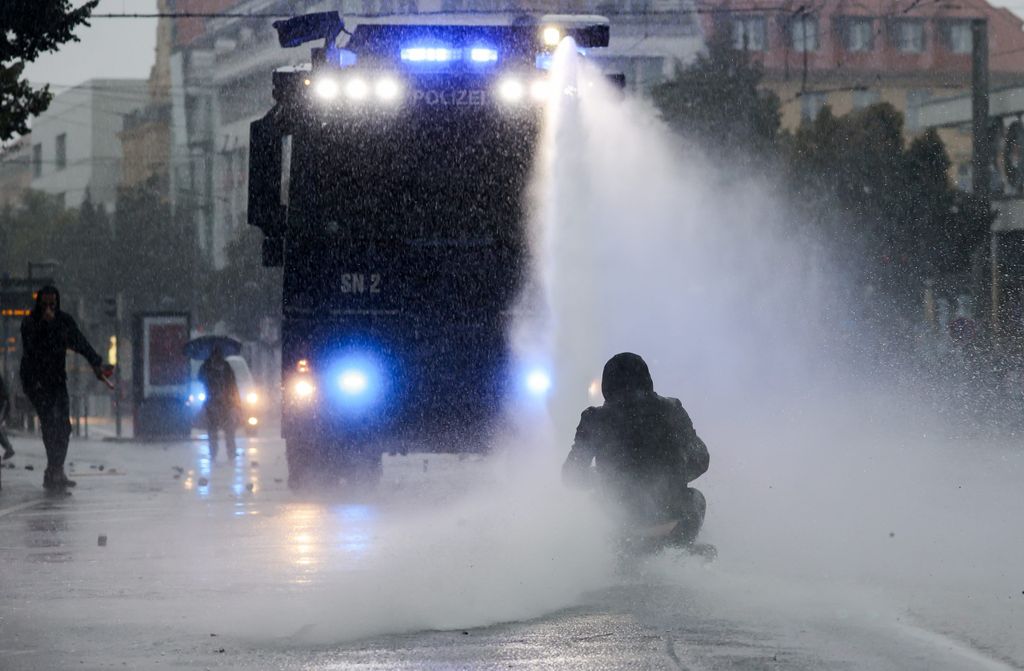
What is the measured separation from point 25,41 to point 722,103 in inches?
1325

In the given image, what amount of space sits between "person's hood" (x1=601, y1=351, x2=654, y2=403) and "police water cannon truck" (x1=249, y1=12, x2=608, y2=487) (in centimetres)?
708

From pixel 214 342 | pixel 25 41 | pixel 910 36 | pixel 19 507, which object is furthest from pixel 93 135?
pixel 19 507

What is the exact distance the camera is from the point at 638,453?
1029 cm

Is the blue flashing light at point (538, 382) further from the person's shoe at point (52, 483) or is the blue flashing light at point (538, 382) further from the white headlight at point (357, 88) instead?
the person's shoe at point (52, 483)

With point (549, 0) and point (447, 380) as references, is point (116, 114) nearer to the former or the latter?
point (549, 0)

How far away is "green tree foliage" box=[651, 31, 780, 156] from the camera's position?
52156 millimetres

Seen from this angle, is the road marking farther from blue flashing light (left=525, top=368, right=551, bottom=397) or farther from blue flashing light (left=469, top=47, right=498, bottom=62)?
blue flashing light (left=469, top=47, right=498, bottom=62)

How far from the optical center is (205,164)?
9900cm

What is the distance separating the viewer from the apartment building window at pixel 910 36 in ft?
337

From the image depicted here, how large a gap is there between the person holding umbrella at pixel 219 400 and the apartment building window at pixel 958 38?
7963 centimetres

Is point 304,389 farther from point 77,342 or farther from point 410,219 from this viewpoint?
point 77,342

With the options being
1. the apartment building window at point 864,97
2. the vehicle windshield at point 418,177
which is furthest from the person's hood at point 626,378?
the apartment building window at point 864,97

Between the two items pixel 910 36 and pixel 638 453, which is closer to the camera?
pixel 638 453

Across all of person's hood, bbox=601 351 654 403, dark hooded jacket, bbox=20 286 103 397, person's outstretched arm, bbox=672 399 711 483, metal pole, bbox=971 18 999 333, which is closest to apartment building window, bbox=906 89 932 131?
metal pole, bbox=971 18 999 333
